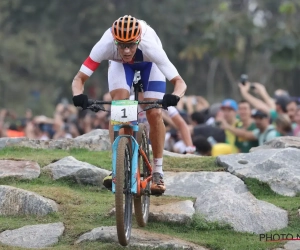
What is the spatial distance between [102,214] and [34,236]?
3.09 feet

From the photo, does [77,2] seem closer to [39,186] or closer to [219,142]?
[219,142]

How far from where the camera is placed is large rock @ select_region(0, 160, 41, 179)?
10.6m

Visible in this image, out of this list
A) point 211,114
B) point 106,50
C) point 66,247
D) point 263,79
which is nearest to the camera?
point 66,247

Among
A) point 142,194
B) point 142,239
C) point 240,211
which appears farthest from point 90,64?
point 240,211

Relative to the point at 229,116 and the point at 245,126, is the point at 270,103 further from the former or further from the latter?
the point at 245,126

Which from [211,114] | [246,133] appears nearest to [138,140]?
[246,133]

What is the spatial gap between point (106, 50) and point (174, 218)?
1919 mm

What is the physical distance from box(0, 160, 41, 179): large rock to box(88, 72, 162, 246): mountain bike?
2.17 metres

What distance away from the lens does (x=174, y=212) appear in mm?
9109

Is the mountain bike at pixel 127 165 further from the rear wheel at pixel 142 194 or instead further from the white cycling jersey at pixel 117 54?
the white cycling jersey at pixel 117 54

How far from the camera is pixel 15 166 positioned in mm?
10898

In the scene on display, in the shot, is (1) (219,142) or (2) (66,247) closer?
(2) (66,247)

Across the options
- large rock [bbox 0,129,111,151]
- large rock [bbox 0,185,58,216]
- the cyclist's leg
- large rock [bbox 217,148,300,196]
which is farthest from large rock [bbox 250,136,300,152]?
large rock [bbox 0,185,58,216]

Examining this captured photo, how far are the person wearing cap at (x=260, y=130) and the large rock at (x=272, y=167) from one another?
1964 mm
